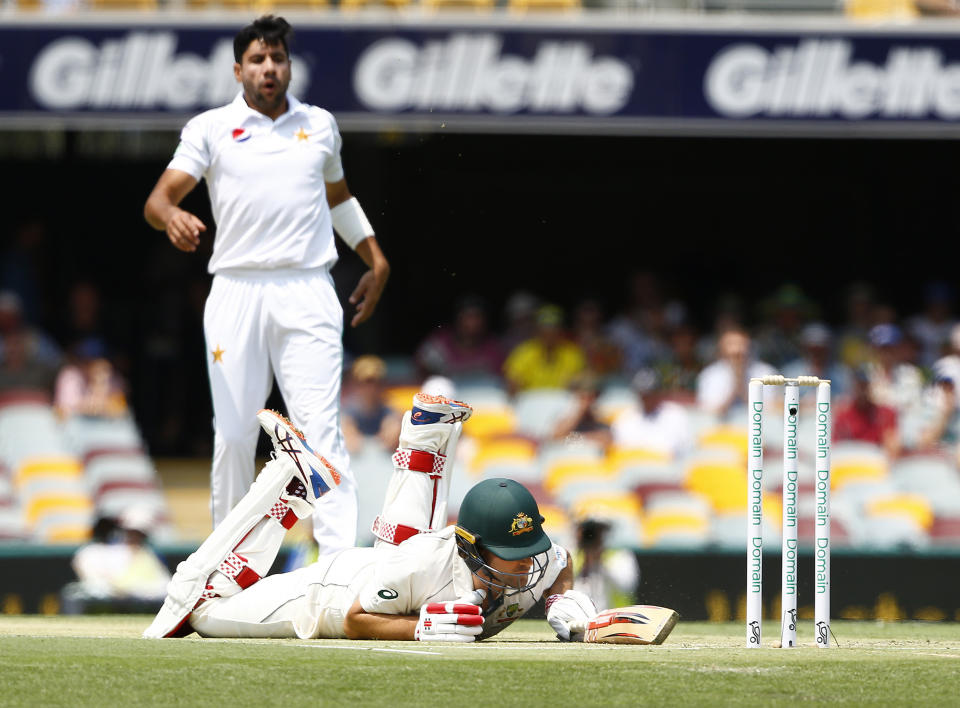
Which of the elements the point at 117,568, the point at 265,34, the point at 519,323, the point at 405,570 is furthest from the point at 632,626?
the point at 519,323

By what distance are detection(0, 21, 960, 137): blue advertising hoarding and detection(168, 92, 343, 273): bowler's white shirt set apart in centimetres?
507

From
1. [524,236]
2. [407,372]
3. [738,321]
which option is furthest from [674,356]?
[524,236]

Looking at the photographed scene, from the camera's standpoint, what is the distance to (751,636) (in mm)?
4832

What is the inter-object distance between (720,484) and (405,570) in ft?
16.9


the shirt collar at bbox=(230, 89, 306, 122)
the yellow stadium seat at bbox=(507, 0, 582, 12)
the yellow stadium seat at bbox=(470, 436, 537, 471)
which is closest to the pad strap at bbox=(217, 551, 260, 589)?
the shirt collar at bbox=(230, 89, 306, 122)

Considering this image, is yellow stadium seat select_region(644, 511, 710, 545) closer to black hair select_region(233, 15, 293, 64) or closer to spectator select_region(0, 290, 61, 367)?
spectator select_region(0, 290, 61, 367)

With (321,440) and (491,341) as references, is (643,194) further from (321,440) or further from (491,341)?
(321,440)

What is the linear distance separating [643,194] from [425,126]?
3293 millimetres

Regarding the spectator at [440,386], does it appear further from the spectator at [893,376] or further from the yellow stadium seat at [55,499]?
the spectator at [893,376]

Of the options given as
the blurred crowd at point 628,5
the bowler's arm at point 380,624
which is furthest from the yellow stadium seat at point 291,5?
the bowler's arm at point 380,624

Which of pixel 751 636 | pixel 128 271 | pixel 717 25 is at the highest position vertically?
pixel 717 25

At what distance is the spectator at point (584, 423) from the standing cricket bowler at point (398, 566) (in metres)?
4.54

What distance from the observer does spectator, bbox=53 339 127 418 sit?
1052cm

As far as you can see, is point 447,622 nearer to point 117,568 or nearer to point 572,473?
point 117,568
